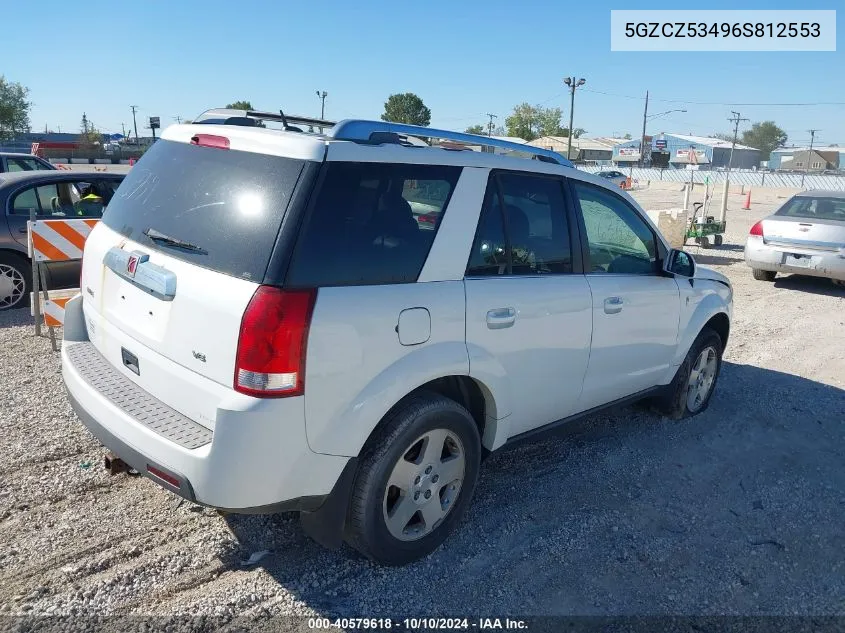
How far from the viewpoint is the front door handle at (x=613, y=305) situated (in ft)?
13.0

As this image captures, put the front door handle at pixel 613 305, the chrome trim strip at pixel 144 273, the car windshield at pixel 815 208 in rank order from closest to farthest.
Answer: the chrome trim strip at pixel 144 273, the front door handle at pixel 613 305, the car windshield at pixel 815 208

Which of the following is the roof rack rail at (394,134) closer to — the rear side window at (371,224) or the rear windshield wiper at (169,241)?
the rear side window at (371,224)

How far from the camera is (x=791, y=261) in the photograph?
10406 millimetres

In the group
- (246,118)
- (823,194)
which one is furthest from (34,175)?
(823,194)

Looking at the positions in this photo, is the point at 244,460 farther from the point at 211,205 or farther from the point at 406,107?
the point at 406,107

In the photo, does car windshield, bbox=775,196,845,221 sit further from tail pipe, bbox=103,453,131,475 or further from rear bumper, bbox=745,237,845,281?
tail pipe, bbox=103,453,131,475

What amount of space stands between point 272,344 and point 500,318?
124cm

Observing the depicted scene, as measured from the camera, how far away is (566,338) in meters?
3.71

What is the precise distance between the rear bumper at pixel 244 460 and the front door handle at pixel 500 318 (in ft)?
3.22

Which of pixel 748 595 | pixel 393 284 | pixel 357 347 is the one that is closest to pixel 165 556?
pixel 357 347

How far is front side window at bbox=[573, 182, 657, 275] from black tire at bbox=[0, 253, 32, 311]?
21.5 ft

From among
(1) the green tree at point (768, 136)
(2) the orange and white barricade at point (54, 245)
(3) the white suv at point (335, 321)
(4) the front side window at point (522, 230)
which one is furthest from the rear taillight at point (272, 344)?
(1) the green tree at point (768, 136)

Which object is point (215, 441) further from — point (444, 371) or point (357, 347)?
point (444, 371)

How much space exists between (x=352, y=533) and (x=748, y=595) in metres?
1.87
